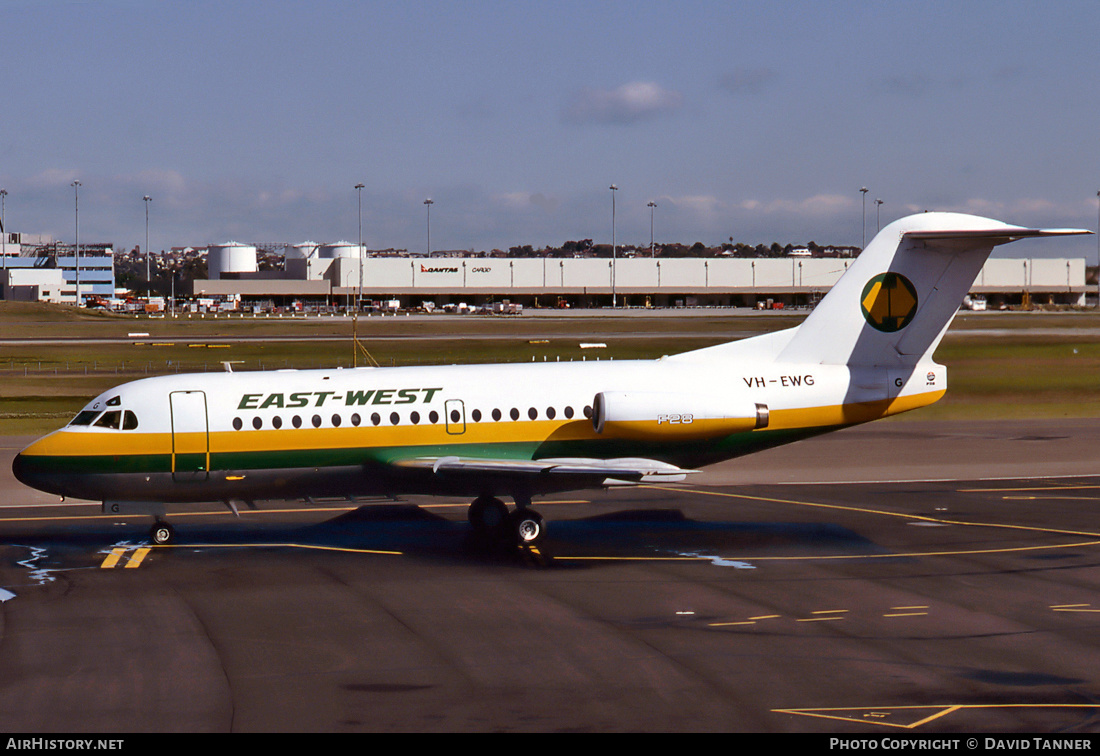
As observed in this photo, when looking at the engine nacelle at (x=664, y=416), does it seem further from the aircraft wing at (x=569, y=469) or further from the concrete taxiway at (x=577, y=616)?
the concrete taxiway at (x=577, y=616)

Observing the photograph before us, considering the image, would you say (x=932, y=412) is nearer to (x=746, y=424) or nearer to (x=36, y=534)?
(x=746, y=424)

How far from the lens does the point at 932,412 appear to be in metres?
51.8

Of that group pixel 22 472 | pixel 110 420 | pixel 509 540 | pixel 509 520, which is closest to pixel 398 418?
pixel 509 520

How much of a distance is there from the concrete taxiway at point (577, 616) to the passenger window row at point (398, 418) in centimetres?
290

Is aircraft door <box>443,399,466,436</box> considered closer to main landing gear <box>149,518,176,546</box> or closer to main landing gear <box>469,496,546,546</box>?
main landing gear <box>469,496,546,546</box>

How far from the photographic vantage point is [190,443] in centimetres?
2516

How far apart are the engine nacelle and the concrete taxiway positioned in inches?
103

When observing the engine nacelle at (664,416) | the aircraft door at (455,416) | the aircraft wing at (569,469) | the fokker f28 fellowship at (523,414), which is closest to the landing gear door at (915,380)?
the fokker f28 fellowship at (523,414)

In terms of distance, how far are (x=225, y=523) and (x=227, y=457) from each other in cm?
438

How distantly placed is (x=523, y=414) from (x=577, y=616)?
7490 mm

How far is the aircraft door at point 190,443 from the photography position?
25156 millimetres

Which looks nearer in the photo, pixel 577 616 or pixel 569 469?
pixel 577 616

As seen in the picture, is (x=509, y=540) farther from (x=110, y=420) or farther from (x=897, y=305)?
(x=897, y=305)

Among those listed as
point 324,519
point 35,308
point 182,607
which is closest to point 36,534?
point 324,519
